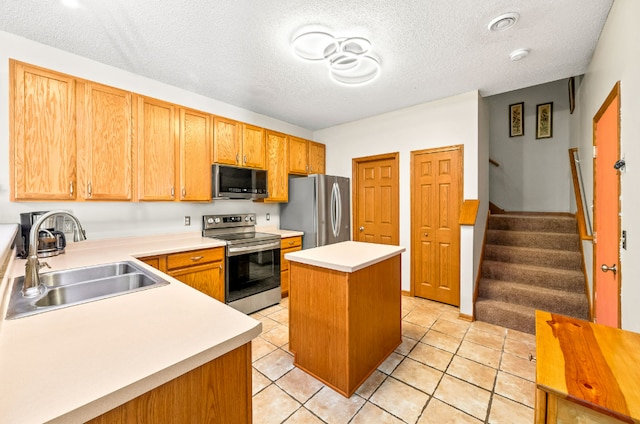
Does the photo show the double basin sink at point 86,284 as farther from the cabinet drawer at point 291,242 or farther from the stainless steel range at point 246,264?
the cabinet drawer at point 291,242

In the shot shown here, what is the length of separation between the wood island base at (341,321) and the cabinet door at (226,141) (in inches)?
71.6

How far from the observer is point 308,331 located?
2.01 metres

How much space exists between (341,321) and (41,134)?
8.97 ft

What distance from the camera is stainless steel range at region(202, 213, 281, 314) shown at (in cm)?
292

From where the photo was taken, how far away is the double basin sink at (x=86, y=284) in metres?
1.22

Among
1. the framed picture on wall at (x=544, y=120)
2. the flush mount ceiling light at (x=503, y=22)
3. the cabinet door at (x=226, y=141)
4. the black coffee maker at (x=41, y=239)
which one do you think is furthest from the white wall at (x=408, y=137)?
the black coffee maker at (x=41, y=239)

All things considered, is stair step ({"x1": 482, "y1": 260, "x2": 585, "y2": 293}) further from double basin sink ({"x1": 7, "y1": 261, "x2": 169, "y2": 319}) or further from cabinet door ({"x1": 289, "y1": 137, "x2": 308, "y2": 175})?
double basin sink ({"x1": 7, "y1": 261, "x2": 169, "y2": 319})

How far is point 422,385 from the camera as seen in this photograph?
189 centimetres

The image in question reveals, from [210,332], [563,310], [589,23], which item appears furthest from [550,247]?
[210,332]

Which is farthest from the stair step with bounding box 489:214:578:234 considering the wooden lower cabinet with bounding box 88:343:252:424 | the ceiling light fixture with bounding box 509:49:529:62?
the wooden lower cabinet with bounding box 88:343:252:424

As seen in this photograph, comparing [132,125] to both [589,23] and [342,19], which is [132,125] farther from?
[589,23]

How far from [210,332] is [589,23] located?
3.16 m

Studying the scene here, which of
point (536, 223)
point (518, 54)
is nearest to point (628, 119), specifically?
point (518, 54)

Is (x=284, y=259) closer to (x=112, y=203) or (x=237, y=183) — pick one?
(x=237, y=183)
